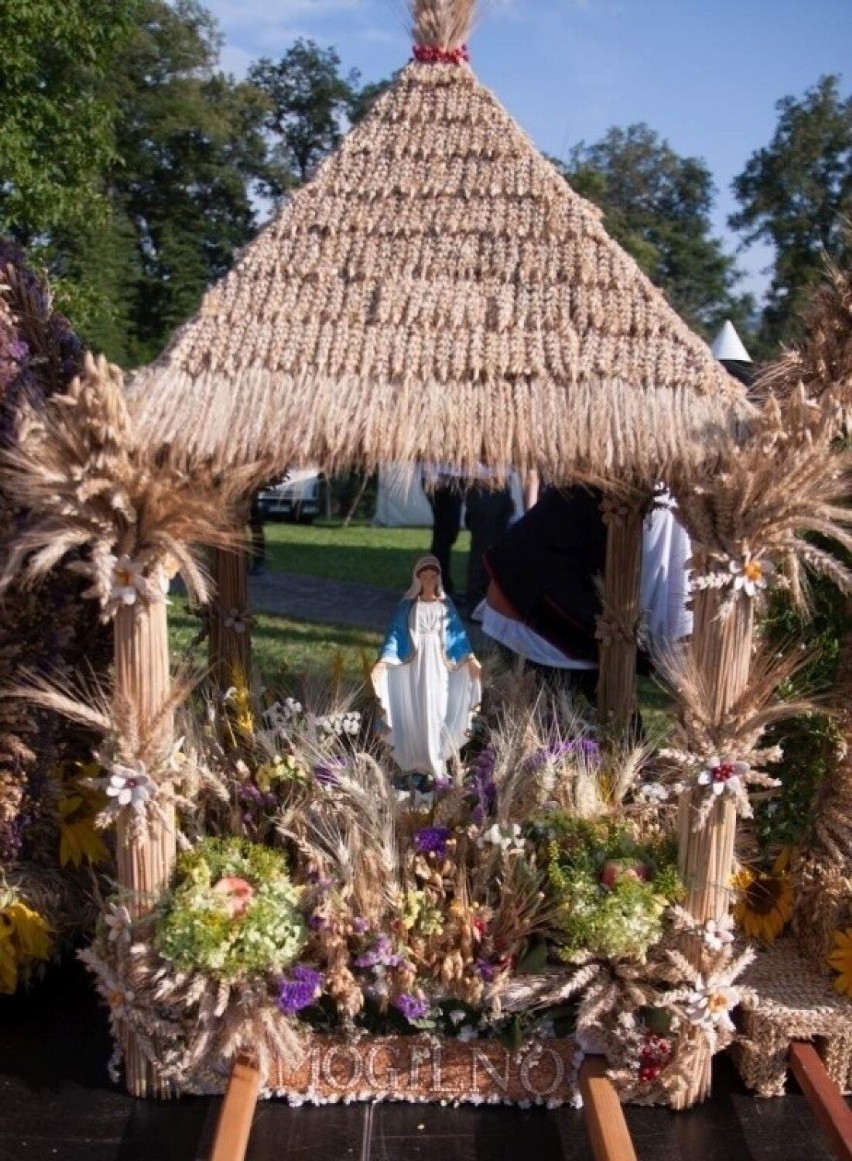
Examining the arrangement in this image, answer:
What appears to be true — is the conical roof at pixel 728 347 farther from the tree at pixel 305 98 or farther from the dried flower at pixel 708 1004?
the tree at pixel 305 98

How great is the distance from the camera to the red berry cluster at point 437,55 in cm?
353

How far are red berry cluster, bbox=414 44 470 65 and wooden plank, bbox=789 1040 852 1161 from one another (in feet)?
10.9

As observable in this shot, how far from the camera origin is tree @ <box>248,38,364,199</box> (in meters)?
32.7

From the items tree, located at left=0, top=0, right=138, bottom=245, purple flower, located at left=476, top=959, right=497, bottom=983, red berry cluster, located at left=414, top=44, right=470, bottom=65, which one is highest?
tree, located at left=0, top=0, right=138, bottom=245

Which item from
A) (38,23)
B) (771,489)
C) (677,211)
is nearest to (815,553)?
(771,489)

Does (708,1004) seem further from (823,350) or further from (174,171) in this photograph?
(174,171)

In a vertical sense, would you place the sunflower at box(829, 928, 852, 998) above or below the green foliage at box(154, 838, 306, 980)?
below

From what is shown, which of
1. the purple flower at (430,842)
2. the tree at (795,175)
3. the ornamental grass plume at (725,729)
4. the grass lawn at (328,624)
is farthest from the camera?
the tree at (795,175)

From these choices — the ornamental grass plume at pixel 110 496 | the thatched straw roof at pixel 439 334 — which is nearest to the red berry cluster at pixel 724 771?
the thatched straw roof at pixel 439 334

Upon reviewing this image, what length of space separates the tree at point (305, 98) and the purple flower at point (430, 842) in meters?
31.8

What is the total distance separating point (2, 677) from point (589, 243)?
7.73 feet

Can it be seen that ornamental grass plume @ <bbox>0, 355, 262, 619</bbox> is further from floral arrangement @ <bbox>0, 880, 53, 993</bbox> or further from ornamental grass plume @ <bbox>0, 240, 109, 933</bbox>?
floral arrangement @ <bbox>0, 880, 53, 993</bbox>

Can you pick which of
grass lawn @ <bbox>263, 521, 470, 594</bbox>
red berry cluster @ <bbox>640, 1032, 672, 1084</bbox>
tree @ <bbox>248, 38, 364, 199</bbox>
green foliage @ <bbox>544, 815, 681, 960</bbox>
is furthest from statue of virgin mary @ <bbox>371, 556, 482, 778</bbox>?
tree @ <bbox>248, 38, 364, 199</bbox>

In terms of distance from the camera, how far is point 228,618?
4418mm
